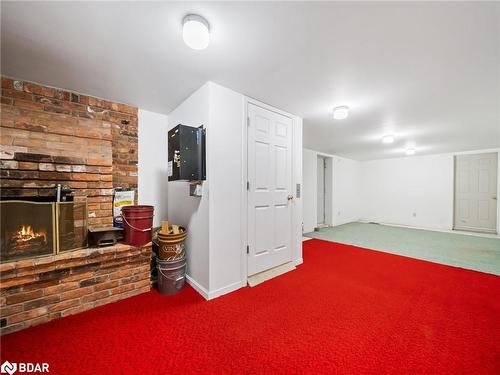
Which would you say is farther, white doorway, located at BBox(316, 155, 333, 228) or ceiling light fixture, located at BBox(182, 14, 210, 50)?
white doorway, located at BBox(316, 155, 333, 228)

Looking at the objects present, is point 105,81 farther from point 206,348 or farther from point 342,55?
point 206,348

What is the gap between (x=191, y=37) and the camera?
1.33 meters

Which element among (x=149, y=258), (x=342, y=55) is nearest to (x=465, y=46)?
(x=342, y=55)

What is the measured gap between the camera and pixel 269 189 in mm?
2678

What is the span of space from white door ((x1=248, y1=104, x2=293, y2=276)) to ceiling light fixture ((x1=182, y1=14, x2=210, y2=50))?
3.77 ft

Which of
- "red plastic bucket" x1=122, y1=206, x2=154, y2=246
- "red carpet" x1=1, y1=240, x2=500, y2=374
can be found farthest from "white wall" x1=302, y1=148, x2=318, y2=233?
"red plastic bucket" x1=122, y1=206, x2=154, y2=246

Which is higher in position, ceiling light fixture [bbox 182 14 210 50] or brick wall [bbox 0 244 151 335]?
ceiling light fixture [bbox 182 14 210 50]

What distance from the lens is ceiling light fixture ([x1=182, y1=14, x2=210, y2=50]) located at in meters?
1.31

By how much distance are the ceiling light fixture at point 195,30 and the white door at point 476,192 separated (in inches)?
299

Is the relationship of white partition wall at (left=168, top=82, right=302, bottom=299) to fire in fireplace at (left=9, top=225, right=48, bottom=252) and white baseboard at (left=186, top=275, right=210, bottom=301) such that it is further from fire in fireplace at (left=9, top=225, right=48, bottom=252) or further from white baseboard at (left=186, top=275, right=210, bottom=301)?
fire in fireplace at (left=9, top=225, right=48, bottom=252)

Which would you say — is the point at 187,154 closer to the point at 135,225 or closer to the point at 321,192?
the point at 135,225

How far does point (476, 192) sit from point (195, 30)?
7.81m

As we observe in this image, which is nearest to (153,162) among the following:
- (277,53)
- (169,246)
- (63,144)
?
(63,144)

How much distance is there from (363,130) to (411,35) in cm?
257
